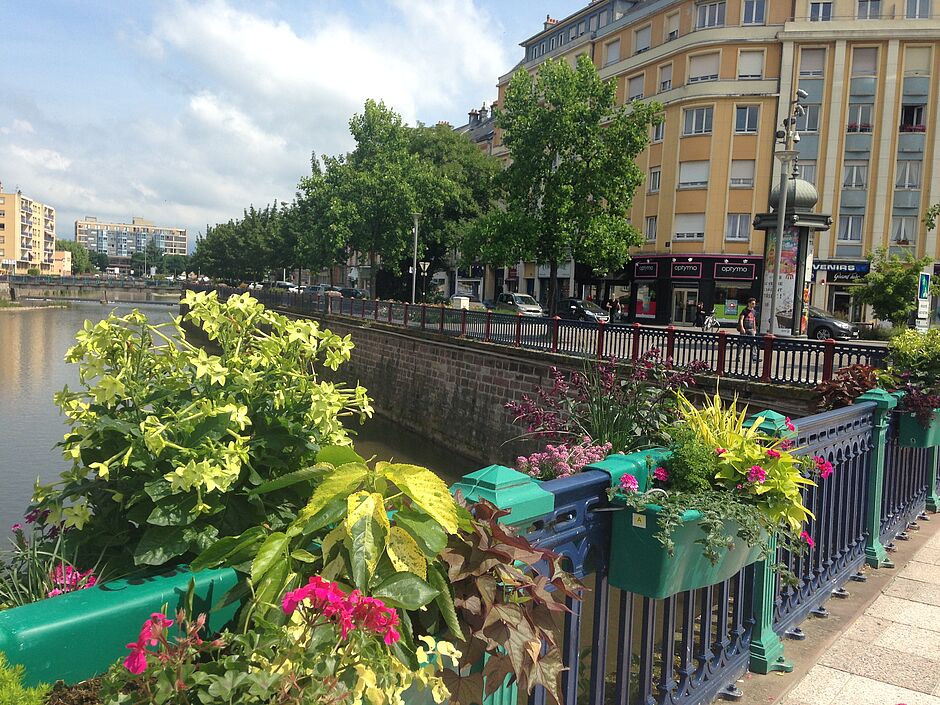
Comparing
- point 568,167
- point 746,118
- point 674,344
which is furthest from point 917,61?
point 674,344

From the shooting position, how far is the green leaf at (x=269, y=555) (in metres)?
1.43

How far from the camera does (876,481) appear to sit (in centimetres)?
517

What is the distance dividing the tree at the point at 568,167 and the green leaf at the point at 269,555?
91.4 ft

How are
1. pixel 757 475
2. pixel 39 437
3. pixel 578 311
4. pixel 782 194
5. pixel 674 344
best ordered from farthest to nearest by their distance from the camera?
pixel 578 311
pixel 39 437
pixel 782 194
pixel 674 344
pixel 757 475

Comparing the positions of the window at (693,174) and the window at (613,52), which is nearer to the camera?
the window at (693,174)

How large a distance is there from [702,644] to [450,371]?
1809 centimetres

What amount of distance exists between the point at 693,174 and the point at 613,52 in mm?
10058

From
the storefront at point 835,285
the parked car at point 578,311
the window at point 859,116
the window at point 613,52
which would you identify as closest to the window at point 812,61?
the window at point 859,116

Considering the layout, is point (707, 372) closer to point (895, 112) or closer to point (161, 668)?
point (161, 668)

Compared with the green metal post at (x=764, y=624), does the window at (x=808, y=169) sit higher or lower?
higher

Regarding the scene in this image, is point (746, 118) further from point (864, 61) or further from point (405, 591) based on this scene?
point (405, 591)

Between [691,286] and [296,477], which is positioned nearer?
[296,477]

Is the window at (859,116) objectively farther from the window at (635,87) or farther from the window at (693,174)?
the window at (635,87)

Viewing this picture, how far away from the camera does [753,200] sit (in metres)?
35.8
